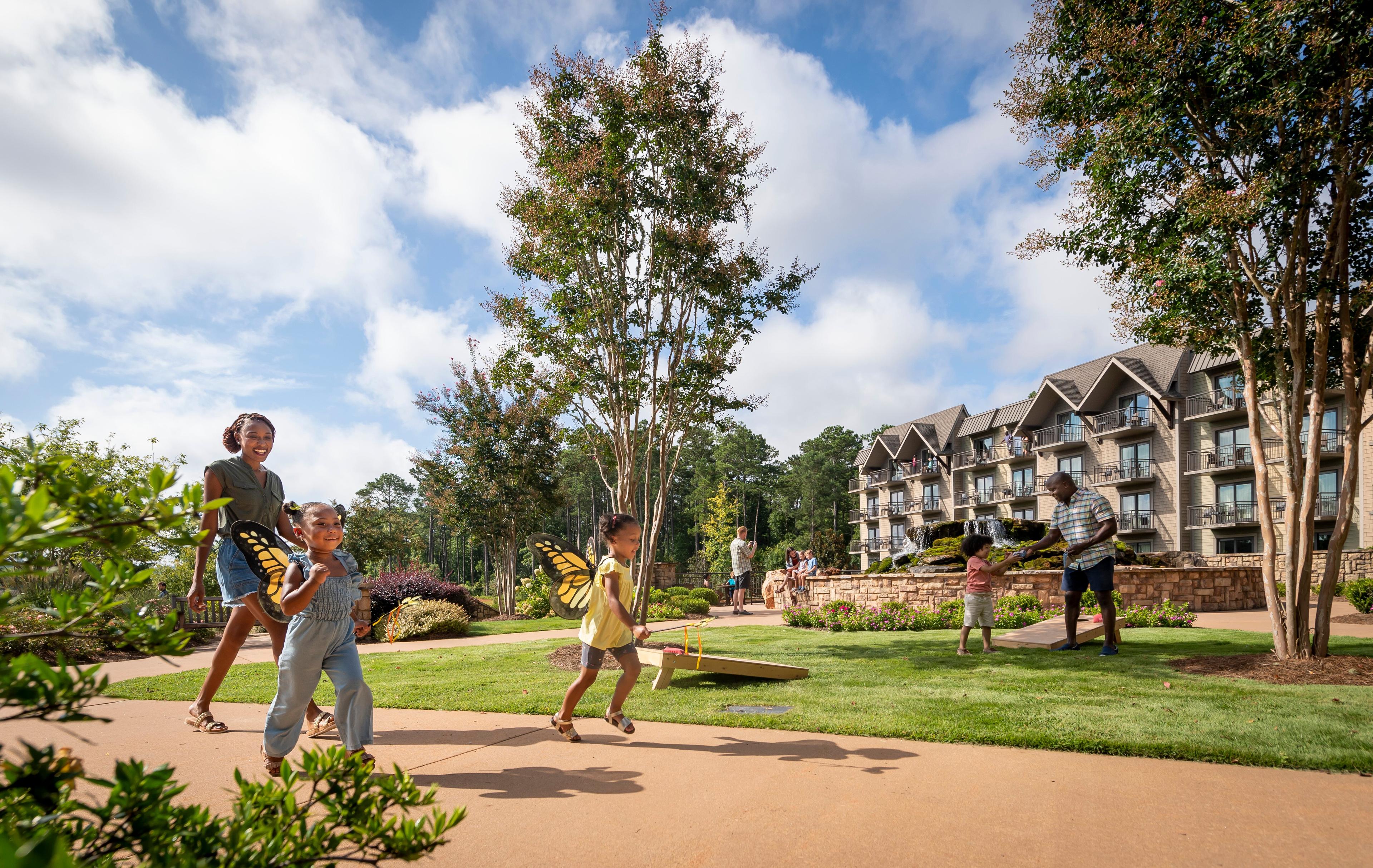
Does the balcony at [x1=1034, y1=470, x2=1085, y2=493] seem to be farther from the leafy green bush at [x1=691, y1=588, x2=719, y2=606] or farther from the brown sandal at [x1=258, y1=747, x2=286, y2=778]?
the brown sandal at [x1=258, y1=747, x2=286, y2=778]

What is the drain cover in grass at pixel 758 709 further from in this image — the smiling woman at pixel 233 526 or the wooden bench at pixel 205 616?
the wooden bench at pixel 205 616

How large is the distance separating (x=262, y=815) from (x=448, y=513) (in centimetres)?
2436

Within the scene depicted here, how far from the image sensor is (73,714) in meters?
1.35

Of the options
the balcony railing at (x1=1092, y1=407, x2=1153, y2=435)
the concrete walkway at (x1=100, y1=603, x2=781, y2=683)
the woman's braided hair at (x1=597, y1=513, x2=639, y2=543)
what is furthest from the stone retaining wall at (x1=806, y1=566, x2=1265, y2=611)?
the balcony railing at (x1=1092, y1=407, x2=1153, y2=435)

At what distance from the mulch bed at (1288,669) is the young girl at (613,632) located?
5.23 metres

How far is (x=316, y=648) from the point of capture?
13.4 feet

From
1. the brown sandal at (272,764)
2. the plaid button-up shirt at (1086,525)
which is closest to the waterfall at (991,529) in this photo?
the plaid button-up shirt at (1086,525)

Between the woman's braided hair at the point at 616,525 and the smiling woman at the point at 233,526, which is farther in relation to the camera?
the woman's braided hair at the point at 616,525

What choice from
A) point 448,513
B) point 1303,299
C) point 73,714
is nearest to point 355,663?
point 73,714

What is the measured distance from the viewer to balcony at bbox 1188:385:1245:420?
105 ft

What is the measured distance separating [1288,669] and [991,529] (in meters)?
15.6

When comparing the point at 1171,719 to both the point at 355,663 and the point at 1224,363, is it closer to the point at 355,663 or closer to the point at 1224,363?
the point at 355,663

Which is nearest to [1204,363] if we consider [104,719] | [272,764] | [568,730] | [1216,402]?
[1216,402]

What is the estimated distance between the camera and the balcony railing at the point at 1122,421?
1443 inches
